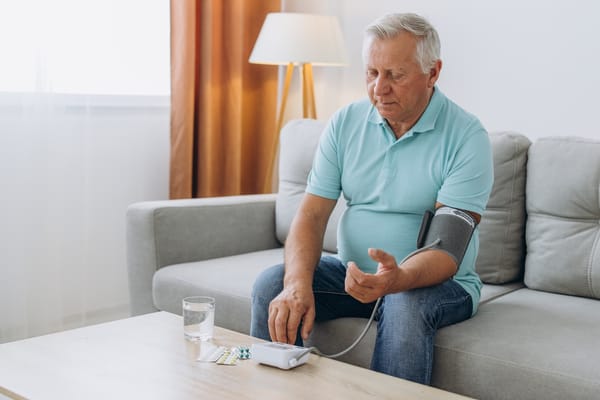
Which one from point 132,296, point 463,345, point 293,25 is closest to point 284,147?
point 293,25

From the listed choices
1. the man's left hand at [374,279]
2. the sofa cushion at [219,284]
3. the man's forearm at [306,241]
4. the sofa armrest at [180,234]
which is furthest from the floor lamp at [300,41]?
the man's left hand at [374,279]

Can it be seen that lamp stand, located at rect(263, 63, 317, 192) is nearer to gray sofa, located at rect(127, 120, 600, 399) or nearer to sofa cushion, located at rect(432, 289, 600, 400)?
gray sofa, located at rect(127, 120, 600, 399)

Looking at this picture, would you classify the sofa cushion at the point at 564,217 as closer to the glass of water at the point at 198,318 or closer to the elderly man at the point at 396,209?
the elderly man at the point at 396,209

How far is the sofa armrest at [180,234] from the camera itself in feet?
7.82

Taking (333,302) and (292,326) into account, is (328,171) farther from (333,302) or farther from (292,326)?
(292,326)

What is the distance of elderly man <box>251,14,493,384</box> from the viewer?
1.67 metres

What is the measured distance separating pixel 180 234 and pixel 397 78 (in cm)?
95

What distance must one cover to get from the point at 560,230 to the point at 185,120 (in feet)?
5.21

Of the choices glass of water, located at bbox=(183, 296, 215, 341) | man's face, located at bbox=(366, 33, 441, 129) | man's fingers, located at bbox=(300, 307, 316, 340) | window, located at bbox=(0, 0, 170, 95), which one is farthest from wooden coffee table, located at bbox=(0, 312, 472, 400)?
window, located at bbox=(0, 0, 170, 95)

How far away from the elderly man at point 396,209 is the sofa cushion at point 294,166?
61 cm

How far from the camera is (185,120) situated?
3117 millimetres

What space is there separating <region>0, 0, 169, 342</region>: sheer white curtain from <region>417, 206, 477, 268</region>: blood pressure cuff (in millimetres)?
1547

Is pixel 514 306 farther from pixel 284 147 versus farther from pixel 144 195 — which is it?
pixel 144 195

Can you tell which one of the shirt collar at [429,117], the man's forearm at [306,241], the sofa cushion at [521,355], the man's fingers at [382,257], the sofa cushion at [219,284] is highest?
the shirt collar at [429,117]
